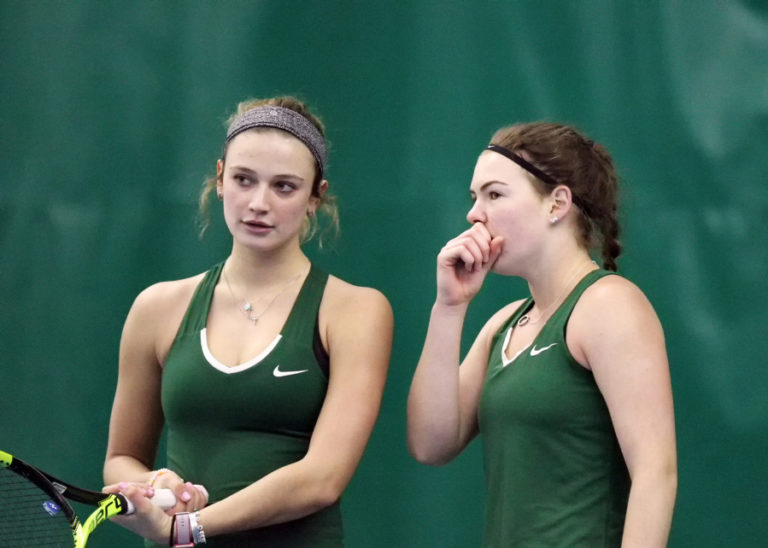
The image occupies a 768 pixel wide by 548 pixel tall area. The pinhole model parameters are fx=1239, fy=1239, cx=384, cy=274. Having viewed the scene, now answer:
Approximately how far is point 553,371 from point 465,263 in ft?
0.96

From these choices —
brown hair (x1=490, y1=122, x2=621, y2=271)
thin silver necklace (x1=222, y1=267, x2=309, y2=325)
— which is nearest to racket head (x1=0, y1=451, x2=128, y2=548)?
thin silver necklace (x1=222, y1=267, x2=309, y2=325)

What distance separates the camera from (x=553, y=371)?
6.34ft

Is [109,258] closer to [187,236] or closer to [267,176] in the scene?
[187,236]

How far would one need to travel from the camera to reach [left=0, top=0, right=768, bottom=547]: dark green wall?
286cm

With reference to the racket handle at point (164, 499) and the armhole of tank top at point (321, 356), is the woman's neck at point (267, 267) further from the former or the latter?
the racket handle at point (164, 499)

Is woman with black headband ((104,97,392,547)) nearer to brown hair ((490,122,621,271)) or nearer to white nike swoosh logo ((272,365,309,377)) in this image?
white nike swoosh logo ((272,365,309,377))

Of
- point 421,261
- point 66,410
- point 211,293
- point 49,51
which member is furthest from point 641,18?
point 66,410

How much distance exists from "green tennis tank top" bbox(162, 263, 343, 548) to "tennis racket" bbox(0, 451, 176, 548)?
0.12m

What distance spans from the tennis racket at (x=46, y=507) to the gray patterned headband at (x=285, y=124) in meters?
0.66

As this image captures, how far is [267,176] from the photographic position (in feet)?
7.12

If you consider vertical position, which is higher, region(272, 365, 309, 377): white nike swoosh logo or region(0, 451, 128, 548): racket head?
region(272, 365, 309, 377): white nike swoosh logo

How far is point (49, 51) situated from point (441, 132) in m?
1.12

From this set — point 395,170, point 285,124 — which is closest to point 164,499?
point 285,124

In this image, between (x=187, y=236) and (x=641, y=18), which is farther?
(x=187, y=236)
